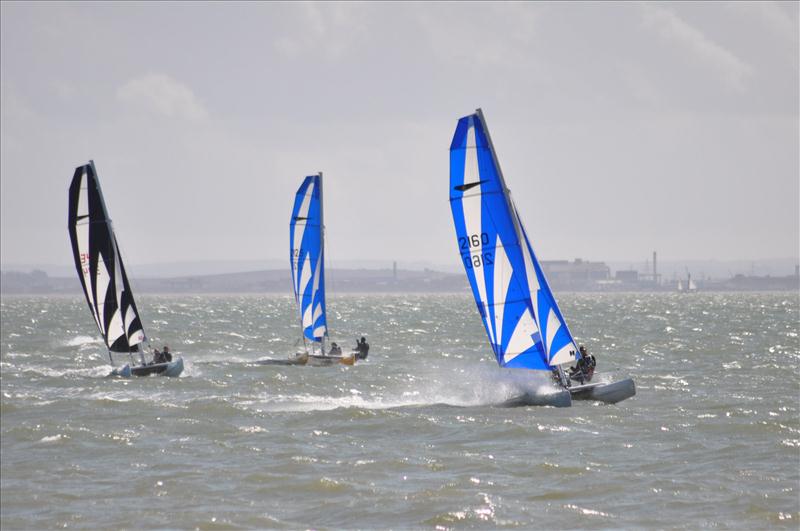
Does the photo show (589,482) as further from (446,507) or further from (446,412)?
(446,412)

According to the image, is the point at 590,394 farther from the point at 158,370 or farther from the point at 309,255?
the point at 309,255

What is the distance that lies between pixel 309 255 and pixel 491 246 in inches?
738

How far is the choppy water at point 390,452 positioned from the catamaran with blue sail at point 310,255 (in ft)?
20.3

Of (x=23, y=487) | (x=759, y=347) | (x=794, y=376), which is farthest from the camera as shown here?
(x=759, y=347)

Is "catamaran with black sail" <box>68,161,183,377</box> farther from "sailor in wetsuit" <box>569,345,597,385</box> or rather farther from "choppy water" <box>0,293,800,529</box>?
"sailor in wetsuit" <box>569,345,597,385</box>

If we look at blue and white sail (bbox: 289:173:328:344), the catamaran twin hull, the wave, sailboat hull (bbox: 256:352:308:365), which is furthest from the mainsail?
the wave

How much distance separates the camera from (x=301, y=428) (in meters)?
24.4

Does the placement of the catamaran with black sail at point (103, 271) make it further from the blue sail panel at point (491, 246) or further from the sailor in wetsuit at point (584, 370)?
the sailor in wetsuit at point (584, 370)

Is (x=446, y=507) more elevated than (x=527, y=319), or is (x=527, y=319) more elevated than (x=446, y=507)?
(x=527, y=319)

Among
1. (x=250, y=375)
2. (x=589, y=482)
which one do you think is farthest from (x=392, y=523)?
(x=250, y=375)

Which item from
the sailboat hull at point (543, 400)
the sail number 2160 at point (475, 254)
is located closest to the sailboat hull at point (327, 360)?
the sailboat hull at point (543, 400)

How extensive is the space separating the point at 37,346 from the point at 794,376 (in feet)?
118

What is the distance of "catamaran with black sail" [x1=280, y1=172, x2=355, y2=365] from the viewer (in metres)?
43.7

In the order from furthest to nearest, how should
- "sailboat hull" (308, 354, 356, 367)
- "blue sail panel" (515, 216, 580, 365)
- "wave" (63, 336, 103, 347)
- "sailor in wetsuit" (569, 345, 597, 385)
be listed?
"wave" (63, 336, 103, 347), "sailboat hull" (308, 354, 356, 367), "sailor in wetsuit" (569, 345, 597, 385), "blue sail panel" (515, 216, 580, 365)
